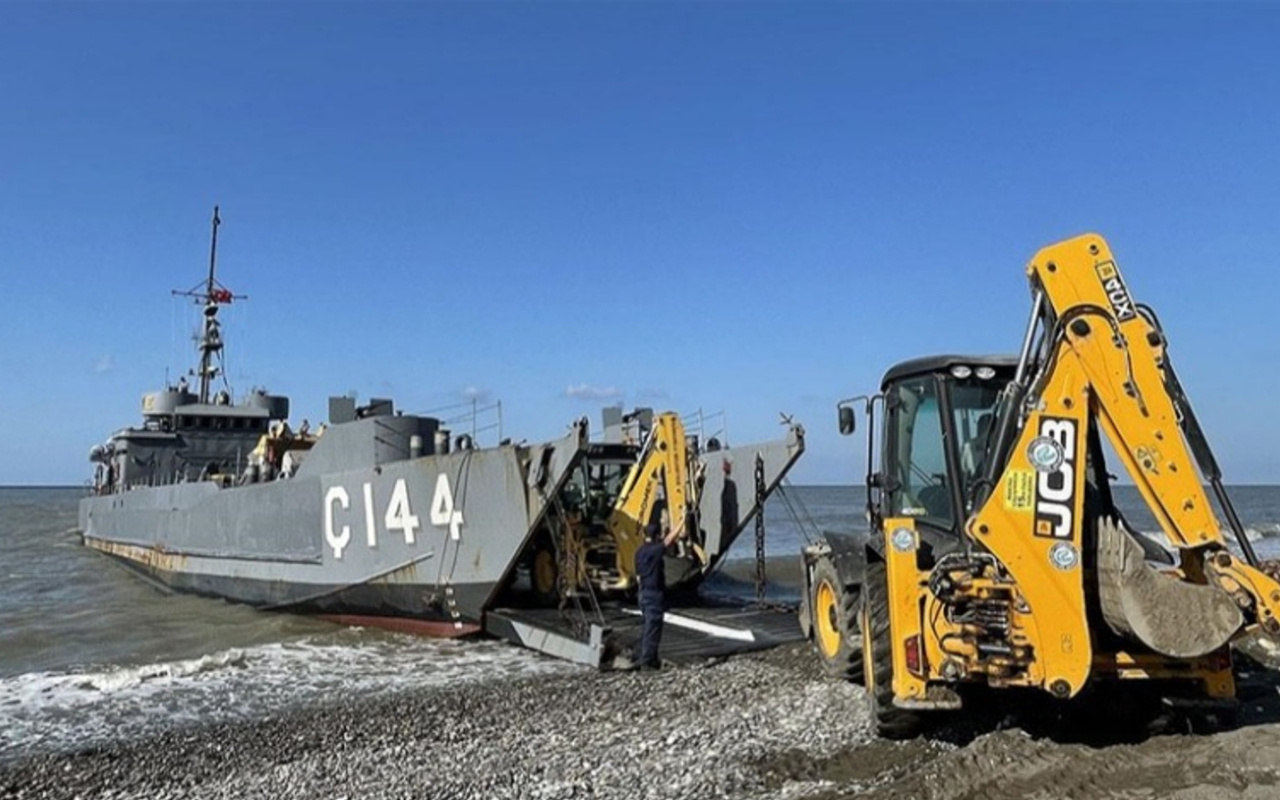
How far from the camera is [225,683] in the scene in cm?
1009

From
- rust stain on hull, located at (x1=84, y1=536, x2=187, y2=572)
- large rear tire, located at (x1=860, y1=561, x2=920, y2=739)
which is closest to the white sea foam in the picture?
large rear tire, located at (x1=860, y1=561, x2=920, y2=739)

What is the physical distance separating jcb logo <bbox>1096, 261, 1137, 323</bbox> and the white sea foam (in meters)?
6.72

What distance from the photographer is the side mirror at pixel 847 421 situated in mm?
7137

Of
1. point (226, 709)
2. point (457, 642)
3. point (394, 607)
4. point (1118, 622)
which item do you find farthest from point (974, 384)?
point (394, 607)

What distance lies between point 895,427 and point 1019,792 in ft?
8.40

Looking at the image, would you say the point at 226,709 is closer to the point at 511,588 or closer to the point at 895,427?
the point at 511,588

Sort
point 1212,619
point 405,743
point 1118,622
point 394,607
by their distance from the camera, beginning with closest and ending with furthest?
point 1212,619, point 1118,622, point 405,743, point 394,607

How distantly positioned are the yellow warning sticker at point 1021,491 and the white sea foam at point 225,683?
6.09m

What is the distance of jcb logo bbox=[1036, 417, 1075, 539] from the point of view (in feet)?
16.6

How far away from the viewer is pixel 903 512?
A: 21.5 feet

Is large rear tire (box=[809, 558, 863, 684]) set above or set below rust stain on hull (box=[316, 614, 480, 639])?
above

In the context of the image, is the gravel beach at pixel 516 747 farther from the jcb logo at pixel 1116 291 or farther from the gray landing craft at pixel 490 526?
the jcb logo at pixel 1116 291

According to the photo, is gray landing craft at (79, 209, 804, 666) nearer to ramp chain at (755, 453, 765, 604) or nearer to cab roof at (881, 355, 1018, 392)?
ramp chain at (755, 453, 765, 604)

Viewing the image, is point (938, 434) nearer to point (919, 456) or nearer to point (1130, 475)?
point (919, 456)
